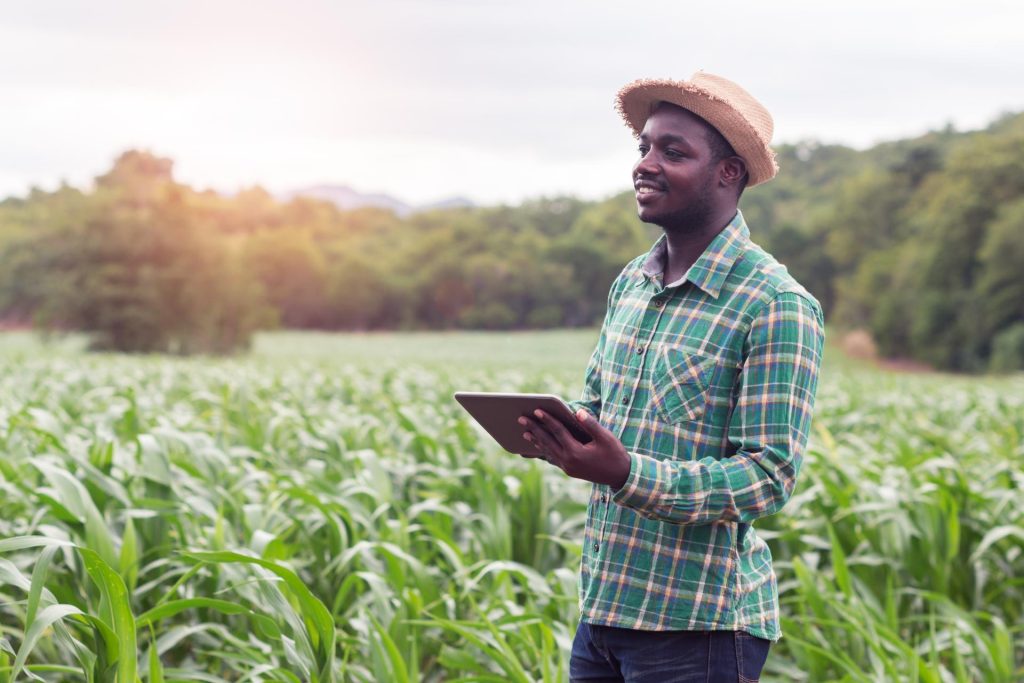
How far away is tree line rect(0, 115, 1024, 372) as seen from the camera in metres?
37.7

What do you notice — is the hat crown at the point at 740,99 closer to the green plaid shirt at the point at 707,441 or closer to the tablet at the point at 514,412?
the green plaid shirt at the point at 707,441

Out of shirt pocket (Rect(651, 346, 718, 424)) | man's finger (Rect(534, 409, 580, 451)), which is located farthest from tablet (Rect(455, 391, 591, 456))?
shirt pocket (Rect(651, 346, 718, 424))

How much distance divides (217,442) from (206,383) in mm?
5045

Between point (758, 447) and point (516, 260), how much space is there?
4983 centimetres

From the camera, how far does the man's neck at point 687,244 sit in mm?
2018

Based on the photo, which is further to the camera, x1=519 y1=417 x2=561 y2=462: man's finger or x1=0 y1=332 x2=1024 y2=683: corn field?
x1=0 y1=332 x2=1024 y2=683: corn field

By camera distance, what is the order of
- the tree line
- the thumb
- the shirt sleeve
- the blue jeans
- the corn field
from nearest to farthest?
the thumb < the shirt sleeve < the blue jeans < the corn field < the tree line

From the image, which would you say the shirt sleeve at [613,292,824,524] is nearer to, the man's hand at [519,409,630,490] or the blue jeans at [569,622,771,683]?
the man's hand at [519,409,630,490]

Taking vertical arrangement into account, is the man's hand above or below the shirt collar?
below

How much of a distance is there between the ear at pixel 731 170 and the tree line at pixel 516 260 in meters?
20.4

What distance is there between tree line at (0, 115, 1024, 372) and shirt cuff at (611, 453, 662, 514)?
20690 mm

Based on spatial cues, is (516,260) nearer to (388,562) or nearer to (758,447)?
(388,562)

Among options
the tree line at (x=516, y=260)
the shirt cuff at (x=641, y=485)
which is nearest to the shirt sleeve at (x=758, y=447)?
the shirt cuff at (x=641, y=485)

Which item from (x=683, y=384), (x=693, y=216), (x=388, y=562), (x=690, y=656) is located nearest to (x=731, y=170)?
(x=693, y=216)
